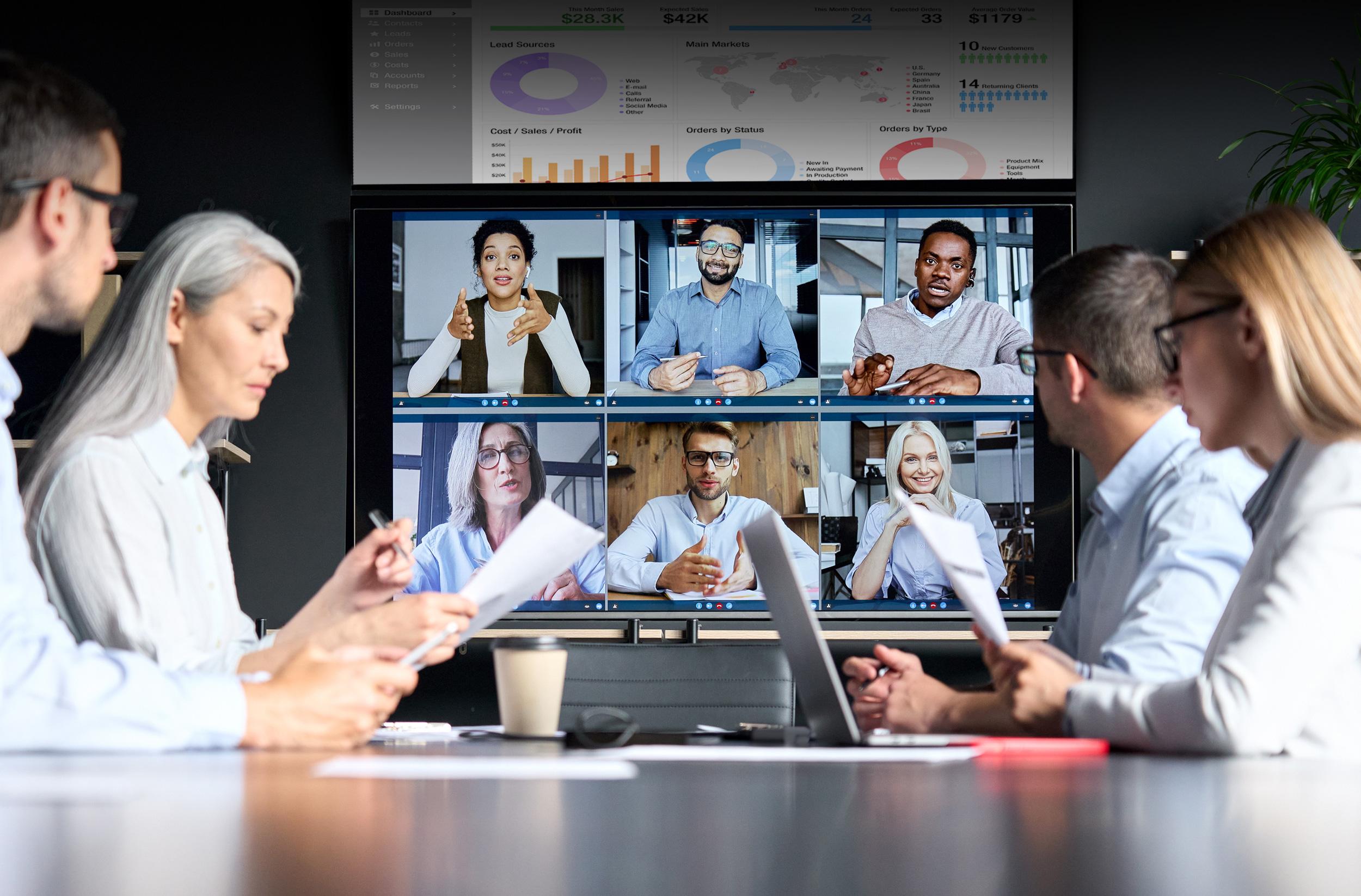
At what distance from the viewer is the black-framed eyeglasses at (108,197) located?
4.48ft

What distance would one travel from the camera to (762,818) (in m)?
0.71

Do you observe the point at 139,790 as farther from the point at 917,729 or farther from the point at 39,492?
the point at 917,729

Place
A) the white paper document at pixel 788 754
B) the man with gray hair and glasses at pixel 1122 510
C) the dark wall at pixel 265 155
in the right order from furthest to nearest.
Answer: the dark wall at pixel 265 155, the man with gray hair and glasses at pixel 1122 510, the white paper document at pixel 788 754

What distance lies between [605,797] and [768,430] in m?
3.12

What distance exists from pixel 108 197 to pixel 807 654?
103 cm

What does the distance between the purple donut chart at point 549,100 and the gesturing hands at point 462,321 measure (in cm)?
65

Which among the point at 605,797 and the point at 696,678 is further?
the point at 696,678

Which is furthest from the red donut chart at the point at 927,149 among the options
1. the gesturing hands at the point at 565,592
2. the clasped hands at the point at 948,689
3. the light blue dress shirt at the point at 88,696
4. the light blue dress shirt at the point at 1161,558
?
the light blue dress shirt at the point at 88,696

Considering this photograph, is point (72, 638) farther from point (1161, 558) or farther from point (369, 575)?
point (1161, 558)

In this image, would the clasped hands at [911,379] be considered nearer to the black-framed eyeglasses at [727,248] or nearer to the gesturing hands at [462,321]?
the black-framed eyeglasses at [727,248]

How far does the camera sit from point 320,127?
3.99m

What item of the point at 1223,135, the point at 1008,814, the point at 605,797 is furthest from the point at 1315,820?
the point at 1223,135

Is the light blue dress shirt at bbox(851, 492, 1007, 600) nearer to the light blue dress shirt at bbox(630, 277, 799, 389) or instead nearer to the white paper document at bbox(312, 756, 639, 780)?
the light blue dress shirt at bbox(630, 277, 799, 389)

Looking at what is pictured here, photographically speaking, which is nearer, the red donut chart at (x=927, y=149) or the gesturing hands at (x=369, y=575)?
the gesturing hands at (x=369, y=575)
